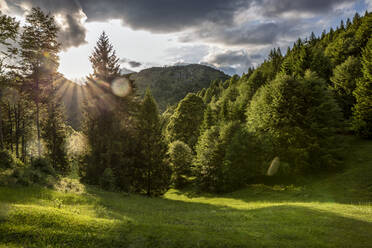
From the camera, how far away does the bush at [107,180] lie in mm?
24859

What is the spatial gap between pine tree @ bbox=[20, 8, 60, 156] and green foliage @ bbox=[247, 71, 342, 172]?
34.0m

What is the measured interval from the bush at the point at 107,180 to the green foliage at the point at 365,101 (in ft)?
138

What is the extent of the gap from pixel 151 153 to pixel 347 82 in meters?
45.9

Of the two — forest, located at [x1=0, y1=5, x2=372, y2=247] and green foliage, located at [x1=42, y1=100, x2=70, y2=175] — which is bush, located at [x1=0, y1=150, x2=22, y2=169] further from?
green foliage, located at [x1=42, y1=100, x2=70, y2=175]

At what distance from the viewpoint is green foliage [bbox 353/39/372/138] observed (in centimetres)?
3472

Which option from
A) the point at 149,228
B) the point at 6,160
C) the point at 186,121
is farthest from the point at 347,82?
the point at 6,160

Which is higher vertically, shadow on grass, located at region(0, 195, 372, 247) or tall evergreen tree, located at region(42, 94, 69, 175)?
tall evergreen tree, located at region(42, 94, 69, 175)

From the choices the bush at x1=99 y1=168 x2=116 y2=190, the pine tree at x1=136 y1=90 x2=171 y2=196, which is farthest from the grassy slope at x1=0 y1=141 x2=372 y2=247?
the pine tree at x1=136 y1=90 x2=171 y2=196

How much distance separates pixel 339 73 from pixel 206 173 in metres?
39.6

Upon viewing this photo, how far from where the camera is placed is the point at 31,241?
769 cm

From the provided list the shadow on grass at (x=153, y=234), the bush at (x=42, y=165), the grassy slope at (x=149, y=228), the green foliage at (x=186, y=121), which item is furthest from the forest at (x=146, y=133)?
the green foliage at (x=186, y=121)

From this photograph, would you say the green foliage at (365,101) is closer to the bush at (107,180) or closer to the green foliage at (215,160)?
the green foliage at (215,160)

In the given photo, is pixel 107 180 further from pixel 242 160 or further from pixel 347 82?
pixel 347 82

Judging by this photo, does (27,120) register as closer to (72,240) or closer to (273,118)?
(72,240)
